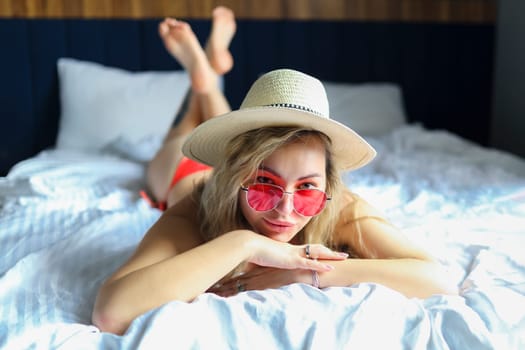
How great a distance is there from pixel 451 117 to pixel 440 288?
272cm

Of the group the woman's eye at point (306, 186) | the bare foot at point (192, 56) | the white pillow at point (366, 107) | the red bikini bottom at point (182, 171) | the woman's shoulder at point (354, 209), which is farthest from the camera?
the white pillow at point (366, 107)

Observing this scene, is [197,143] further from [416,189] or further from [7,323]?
[416,189]

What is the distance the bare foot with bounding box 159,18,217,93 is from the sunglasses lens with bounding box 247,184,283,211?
1064mm

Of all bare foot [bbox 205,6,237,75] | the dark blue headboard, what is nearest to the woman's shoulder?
bare foot [bbox 205,6,237,75]

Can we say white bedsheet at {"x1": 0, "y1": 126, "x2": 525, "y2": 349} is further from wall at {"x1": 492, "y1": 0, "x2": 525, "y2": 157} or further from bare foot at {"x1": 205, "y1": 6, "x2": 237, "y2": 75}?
wall at {"x1": 492, "y1": 0, "x2": 525, "y2": 157}

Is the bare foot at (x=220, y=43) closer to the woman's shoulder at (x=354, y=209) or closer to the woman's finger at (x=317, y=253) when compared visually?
the woman's shoulder at (x=354, y=209)

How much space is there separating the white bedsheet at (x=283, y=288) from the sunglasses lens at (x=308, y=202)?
17 centimetres

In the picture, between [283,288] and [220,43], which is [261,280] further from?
[220,43]

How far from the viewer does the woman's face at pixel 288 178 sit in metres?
1.13

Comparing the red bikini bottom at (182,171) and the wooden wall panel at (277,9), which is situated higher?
the wooden wall panel at (277,9)

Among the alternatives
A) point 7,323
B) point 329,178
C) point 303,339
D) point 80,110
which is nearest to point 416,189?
point 329,178

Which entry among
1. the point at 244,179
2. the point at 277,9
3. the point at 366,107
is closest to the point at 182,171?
the point at 244,179

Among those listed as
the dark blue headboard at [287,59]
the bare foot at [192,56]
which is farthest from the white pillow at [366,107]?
the bare foot at [192,56]

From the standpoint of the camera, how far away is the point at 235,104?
326cm
